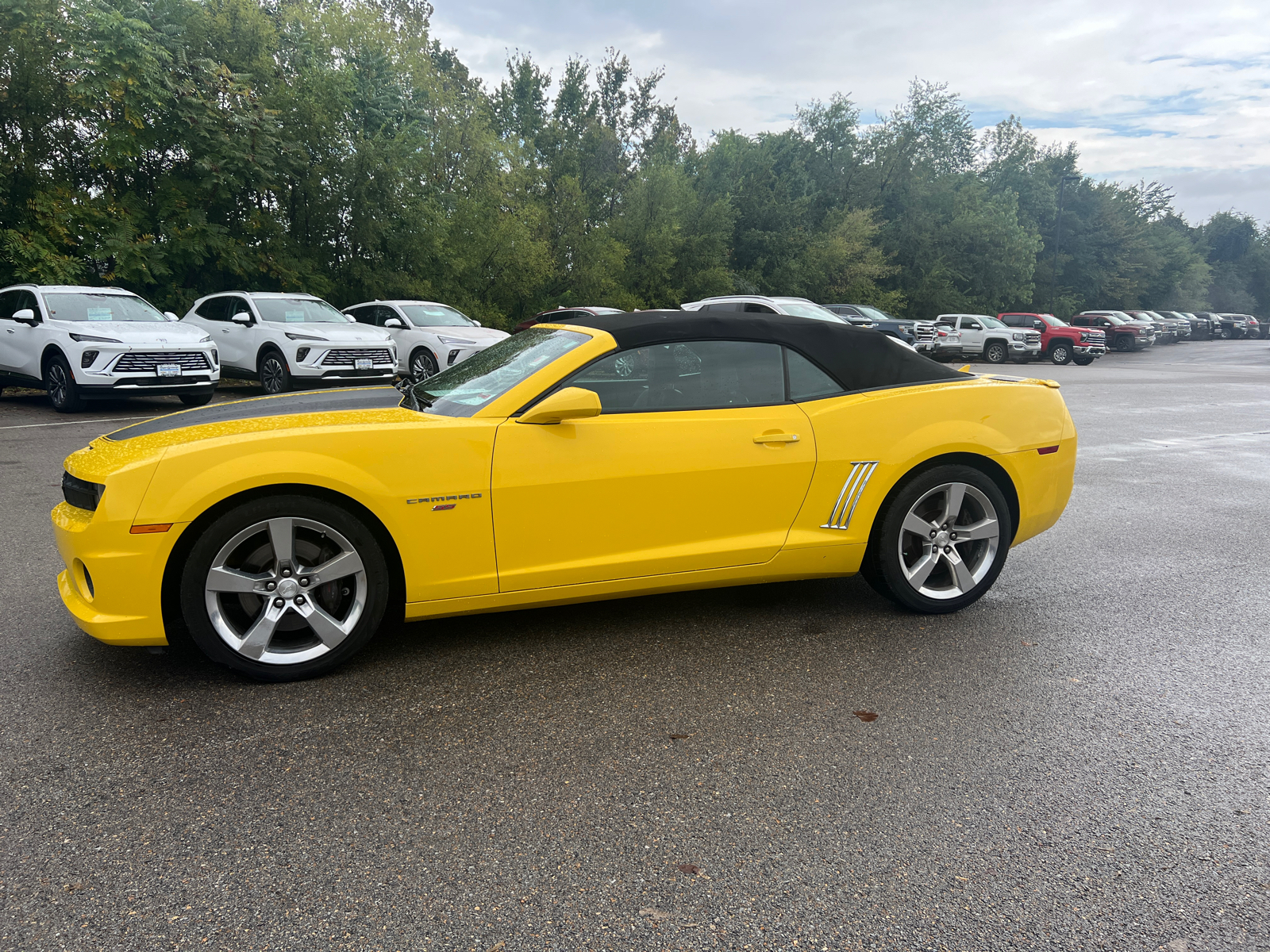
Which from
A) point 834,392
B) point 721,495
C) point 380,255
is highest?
point 380,255

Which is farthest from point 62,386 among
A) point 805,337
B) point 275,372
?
point 805,337

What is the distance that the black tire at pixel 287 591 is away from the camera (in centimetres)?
329

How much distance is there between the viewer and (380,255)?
2638 centimetres

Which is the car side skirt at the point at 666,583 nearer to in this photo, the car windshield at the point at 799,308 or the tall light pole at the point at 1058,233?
the car windshield at the point at 799,308

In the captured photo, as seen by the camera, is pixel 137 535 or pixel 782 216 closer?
pixel 137 535

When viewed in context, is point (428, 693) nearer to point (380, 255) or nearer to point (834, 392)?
point (834, 392)

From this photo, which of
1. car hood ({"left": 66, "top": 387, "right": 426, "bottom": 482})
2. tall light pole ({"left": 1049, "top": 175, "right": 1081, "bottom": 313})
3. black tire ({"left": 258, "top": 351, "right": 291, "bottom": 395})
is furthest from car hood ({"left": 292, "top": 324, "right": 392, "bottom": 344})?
tall light pole ({"left": 1049, "top": 175, "right": 1081, "bottom": 313})

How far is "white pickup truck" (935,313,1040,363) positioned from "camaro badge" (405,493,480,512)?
30240 millimetres

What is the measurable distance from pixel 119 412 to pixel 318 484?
442 inches

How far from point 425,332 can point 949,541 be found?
13.6m

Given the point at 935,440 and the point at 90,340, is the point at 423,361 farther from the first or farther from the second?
the point at 935,440

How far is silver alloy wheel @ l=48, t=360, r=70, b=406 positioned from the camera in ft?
40.0

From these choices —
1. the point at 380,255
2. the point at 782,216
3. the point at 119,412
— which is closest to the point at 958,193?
the point at 782,216

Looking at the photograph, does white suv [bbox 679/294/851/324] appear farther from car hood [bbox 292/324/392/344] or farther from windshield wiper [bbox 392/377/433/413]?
windshield wiper [bbox 392/377/433/413]
